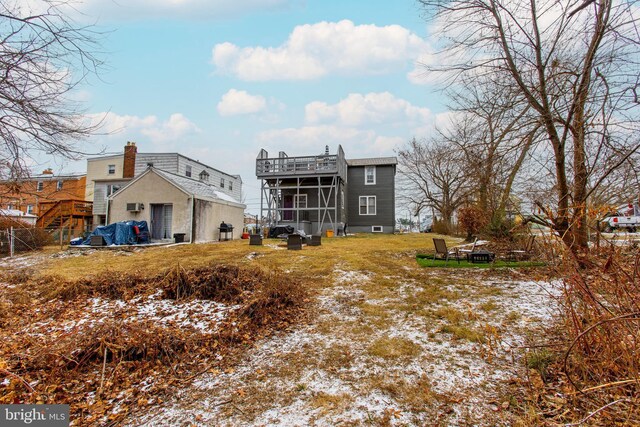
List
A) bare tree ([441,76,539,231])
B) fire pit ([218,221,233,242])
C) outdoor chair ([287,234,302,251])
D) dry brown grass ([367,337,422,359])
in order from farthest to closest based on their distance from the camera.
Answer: fire pit ([218,221,233,242]), outdoor chair ([287,234,302,251]), bare tree ([441,76,539,231]), dry brown grass ([367,337,422,359])

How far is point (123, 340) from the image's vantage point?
13.8 feet

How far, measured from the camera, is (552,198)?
6.56 m

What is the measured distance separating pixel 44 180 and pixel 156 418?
3435 mm

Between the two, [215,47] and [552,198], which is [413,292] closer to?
[552,198]

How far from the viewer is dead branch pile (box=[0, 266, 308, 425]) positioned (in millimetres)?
3428

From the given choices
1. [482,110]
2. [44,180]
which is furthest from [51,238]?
[482,110]

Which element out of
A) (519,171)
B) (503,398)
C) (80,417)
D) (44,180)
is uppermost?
(519,171)

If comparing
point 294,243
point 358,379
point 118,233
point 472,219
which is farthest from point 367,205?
point 358,379

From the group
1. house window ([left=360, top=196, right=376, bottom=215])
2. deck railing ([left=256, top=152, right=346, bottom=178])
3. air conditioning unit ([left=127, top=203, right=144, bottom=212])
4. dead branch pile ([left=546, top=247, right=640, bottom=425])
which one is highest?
deck railing ([left=256, top=152, right=346, bottom=178])

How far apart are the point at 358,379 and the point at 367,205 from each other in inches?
857

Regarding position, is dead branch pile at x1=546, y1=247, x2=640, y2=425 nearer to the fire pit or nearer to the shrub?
the shrub

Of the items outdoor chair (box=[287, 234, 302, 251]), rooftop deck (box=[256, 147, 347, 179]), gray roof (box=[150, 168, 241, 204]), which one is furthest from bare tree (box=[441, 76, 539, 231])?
gray roof (box=[150, 168, 241, 204])

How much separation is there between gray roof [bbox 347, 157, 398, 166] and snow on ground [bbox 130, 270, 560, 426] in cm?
1984

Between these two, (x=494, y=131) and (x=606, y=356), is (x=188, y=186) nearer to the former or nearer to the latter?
(x=494, y=131)
